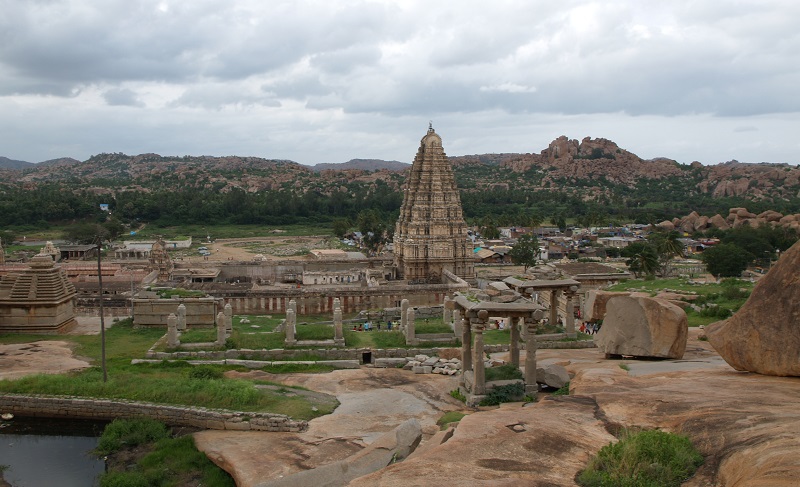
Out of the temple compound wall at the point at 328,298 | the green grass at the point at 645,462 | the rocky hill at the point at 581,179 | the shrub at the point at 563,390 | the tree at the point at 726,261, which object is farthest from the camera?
the rocky hill at the point at 581,179

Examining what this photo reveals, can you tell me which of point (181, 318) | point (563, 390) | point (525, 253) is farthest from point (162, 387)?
point (525, 253)

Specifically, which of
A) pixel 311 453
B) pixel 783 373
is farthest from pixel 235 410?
pixel 783 373

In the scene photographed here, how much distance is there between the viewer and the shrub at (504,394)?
15.8 metres

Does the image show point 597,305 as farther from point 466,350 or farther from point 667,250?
point 667,250

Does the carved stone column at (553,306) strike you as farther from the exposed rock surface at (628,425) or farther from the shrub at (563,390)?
the exposed rock surface at (628,425)

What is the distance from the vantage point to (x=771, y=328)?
12023 millimetres

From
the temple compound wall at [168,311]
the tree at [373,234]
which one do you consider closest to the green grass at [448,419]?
the temple compound wall at [168,311]

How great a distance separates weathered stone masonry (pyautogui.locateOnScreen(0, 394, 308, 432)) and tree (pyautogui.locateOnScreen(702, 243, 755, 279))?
37728mm

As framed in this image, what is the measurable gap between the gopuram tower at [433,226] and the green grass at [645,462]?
104ft

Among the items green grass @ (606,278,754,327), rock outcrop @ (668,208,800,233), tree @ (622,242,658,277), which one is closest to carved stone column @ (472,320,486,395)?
green grass @ (606,278,754,327)

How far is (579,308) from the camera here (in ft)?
110

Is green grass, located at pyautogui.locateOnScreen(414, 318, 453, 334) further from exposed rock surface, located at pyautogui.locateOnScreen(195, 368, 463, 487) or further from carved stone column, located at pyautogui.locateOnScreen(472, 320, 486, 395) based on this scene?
carved stone column, located at pyautogui.locateOnScreen(472, 320, 486, 395)

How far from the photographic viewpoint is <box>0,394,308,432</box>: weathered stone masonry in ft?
50.9

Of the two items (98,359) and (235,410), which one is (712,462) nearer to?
(235,410)
